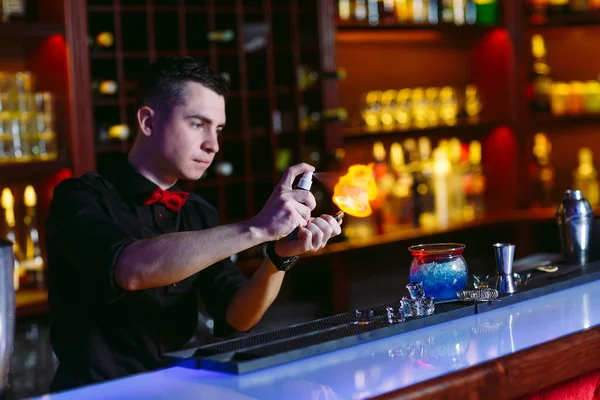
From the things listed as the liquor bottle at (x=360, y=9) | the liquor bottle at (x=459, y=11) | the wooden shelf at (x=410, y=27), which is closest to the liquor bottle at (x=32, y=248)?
the wooden shelf at (x=410, y=27)

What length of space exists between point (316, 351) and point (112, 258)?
0.51 metres

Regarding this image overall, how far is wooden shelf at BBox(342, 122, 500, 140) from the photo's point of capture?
15.6 feet

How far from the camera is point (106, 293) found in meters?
2.09

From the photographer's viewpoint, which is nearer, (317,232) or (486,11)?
(317,232)

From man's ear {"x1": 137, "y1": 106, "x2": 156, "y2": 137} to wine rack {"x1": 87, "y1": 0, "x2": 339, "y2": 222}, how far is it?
1.40 m

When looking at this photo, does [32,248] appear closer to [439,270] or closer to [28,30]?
[28,30]

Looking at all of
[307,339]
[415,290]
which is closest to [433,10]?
[415,290]

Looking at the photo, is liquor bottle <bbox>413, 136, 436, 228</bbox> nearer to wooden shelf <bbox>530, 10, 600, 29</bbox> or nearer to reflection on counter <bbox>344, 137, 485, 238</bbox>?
reflection on counter <bbox>344, 137, 485, 238</bbox>

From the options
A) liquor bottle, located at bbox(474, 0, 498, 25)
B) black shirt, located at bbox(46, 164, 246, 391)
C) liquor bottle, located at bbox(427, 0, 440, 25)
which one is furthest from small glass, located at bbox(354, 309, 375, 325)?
liquor bottle, located at bbox(474, 0, 498, 25)

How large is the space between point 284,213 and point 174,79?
0.60 m

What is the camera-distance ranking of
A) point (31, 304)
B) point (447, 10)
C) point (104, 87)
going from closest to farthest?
point (31, 304), point (104, 87), point (447, 10)

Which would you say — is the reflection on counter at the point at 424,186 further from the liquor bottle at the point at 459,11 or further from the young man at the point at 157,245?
the young man at the point at 157,245

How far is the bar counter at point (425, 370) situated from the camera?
1.58 meters

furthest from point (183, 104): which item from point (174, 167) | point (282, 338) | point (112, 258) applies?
point (282, 338)
